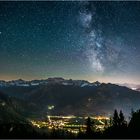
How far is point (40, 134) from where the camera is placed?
12.7 m

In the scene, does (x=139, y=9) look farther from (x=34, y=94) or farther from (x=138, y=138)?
(x=34, y=94)

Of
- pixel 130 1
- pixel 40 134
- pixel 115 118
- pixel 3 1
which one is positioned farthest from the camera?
pixel 115 118

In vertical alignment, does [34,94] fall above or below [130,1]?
above

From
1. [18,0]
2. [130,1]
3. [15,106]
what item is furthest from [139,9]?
[15,106]

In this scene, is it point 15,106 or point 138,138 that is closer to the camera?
point 138,138

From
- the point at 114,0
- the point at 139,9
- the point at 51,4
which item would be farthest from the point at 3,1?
the point at 139,9

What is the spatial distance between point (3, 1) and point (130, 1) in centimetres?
529

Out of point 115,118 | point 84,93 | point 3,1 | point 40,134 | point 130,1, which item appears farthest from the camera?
point 84,93

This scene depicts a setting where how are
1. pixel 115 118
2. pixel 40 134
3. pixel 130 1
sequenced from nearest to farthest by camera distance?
pixel 130 1 → pixel 40 134 → pixel 115 118

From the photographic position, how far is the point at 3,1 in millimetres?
11781

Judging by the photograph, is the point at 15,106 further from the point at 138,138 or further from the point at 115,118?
the point at 138,138

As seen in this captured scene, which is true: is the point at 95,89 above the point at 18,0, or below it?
above

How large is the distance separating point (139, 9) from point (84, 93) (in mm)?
167760

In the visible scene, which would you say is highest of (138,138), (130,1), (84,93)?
(84,93)
